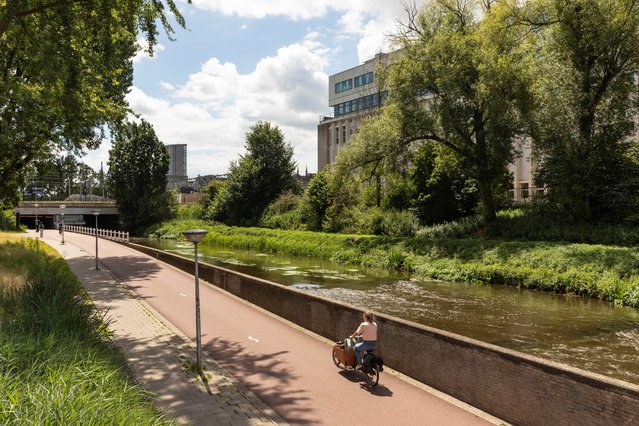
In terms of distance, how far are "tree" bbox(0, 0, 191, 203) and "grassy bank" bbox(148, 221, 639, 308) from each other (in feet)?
57.6

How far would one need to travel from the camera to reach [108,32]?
56.2 ft

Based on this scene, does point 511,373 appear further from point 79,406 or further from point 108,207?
point 108,207

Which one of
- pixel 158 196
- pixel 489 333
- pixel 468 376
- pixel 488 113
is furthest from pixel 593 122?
pixel 158 196

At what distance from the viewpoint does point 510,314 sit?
17359 mm

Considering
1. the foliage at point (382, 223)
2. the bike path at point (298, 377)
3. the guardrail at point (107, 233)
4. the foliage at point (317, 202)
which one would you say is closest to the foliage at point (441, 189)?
the foliage at point (382, 223)

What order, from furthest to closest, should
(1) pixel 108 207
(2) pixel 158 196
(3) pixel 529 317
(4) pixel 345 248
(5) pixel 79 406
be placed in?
(1) pixel 108 207
(2) pixel 158 196
(4) pixel 345 248
(3) pixel 529 317
(5) pixel 79 406

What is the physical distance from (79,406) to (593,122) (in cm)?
2814

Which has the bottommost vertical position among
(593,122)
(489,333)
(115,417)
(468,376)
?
(489,333)

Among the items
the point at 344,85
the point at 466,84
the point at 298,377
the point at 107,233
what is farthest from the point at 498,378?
the point at 344,85

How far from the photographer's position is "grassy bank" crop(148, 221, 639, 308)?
19453mm

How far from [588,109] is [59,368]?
27169 mm

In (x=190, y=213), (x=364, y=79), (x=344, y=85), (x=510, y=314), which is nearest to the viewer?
(x=510, y=314)

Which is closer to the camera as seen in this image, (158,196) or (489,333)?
(489,333)

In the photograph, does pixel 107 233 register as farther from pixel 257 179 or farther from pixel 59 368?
pixel 59 368
